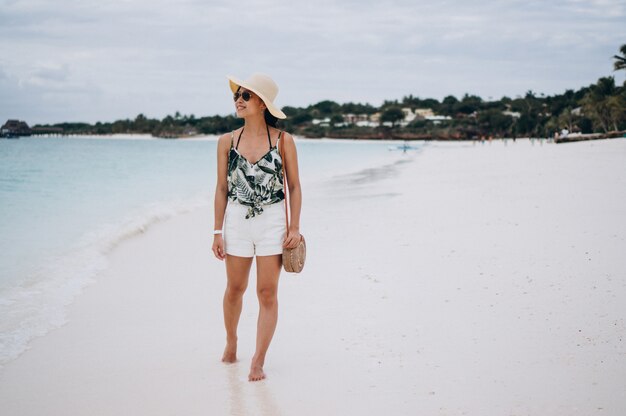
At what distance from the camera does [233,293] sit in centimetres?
372

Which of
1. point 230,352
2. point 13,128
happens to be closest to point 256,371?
point 230,352

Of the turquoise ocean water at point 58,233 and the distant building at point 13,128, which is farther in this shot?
the distant building at point 13,128

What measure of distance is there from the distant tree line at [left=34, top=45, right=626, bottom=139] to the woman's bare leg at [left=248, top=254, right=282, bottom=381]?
55140mm

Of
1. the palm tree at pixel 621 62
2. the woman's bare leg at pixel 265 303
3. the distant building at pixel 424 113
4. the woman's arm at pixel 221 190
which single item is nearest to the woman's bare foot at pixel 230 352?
the woman's bare leg at pixel 265 303

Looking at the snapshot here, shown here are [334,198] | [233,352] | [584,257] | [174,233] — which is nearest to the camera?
[233,352]

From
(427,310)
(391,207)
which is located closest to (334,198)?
(391,207)

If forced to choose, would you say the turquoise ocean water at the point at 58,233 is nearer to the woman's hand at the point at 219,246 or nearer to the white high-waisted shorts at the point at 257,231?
the woman's hand at the point at 219,246

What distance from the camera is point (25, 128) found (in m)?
158

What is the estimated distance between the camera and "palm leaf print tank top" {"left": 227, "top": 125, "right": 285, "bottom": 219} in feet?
11.4

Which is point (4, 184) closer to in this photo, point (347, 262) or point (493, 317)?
point (347, 262)

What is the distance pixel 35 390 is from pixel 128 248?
5191mm

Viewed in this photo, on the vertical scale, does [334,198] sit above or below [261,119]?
below

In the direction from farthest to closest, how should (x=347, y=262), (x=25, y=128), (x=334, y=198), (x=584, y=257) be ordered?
(x=25, y=128) → (x=334, y=198) → (x=347, y=262) → (x=584, y=257)

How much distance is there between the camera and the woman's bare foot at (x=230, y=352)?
3834 mm
